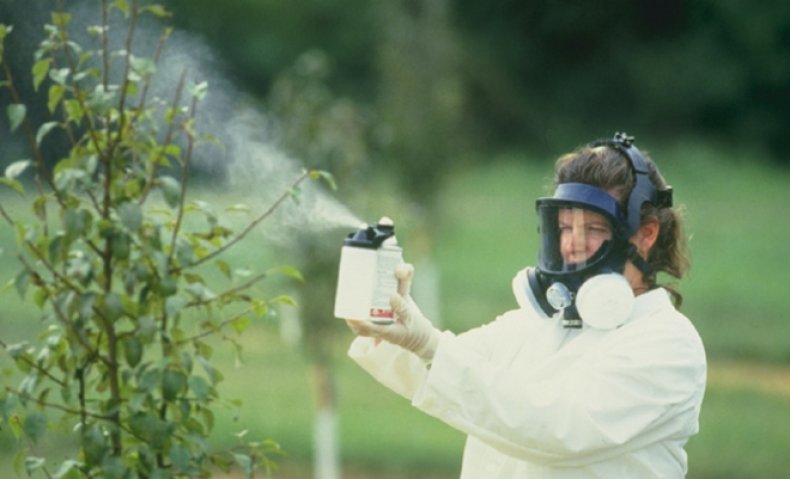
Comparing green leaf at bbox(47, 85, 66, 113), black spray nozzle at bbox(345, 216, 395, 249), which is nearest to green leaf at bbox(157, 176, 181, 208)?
green leaf at bbox(47, 85, 66, 113)

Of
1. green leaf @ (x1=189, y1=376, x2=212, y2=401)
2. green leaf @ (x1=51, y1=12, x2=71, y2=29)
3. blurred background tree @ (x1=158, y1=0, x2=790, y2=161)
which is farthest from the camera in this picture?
blurred background tree @ (x1=158, y1=0, x2=790, y2=161)

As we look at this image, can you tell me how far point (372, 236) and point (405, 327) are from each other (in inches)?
11.3

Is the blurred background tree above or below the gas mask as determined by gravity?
above

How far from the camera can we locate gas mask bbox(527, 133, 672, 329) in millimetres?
4188

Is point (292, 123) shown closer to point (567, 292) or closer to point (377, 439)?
point (377, 439)

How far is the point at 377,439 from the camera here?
12.3 m

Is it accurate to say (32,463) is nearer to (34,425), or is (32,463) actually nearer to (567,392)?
(34,425)

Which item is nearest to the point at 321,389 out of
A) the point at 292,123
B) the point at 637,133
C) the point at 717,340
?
the point at 292,123

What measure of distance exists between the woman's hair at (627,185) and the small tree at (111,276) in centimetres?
89

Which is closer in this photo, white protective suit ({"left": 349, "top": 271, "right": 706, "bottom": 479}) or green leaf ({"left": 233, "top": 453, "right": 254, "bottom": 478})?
white protective suit ({"left": 349, "top": 271, "right": 706, "bottom": 479})

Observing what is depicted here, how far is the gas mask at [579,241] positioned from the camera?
13.7 feet

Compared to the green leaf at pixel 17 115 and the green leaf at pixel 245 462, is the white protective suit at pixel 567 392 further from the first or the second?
the green leaf at pixel 17 115

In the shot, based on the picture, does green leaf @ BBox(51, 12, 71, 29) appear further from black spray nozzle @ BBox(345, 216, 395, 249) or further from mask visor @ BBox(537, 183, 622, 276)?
mask visor @ BBox(537, 183, 622, 276)

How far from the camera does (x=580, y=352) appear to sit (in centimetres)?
416
